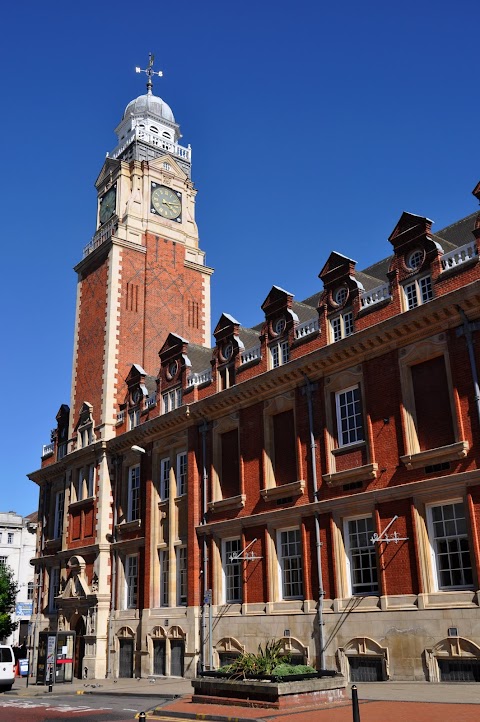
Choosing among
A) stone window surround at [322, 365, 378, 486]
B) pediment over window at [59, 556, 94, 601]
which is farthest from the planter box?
pediment over window at [59, 556, 94, 601]

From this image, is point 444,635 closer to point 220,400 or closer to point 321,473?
point 321,473

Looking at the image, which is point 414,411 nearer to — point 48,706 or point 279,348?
point 279,348

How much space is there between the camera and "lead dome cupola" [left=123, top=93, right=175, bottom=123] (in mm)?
54938

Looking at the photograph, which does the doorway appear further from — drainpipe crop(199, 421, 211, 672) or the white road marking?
the white road marking

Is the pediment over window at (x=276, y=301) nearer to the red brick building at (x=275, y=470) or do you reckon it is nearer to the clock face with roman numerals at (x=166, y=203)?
the red brick building at (x=275, y=470)

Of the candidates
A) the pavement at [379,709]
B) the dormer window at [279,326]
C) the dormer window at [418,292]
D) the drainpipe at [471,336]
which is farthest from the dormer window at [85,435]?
the drainpipe at [471,336]

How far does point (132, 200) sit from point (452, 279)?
95.6 feet

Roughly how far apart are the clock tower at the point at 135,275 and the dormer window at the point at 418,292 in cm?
2221

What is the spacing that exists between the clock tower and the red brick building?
6.1 inches

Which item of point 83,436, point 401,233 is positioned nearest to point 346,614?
point 401,233

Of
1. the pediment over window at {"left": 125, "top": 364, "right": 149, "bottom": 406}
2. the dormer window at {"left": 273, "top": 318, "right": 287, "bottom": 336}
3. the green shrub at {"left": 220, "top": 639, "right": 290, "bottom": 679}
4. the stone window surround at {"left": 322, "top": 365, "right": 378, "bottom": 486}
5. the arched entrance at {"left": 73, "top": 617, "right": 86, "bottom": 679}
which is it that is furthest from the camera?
the pediment over window at {"left": 125, "top": 364, "right": 149, "bottom": 406}

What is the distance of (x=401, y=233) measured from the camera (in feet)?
83.0

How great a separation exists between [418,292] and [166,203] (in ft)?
93.5

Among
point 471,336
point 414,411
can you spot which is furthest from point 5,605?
point 471,336
